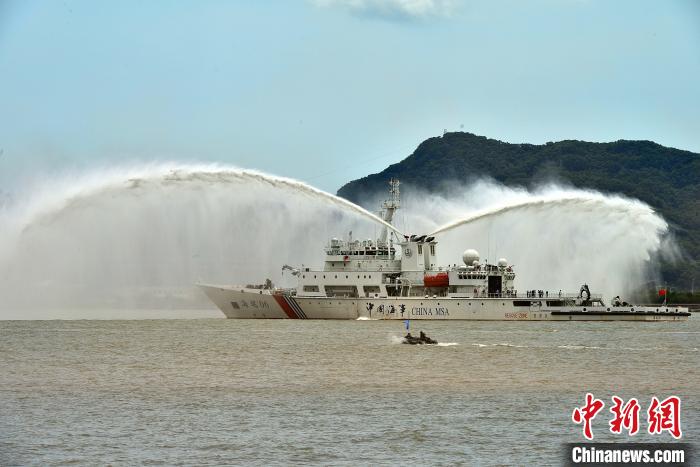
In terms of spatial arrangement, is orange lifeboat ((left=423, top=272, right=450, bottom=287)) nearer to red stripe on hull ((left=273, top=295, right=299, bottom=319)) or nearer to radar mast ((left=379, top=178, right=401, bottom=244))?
radar mast ((left=379, top=178, right=401, bottom=244))

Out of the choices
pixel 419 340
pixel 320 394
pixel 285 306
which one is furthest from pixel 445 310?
pixel 320 394

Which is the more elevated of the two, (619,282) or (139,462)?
(619,282)

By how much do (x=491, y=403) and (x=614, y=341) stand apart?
3117cm

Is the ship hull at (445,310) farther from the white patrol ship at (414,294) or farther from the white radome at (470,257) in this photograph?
the white radome at (470,257)

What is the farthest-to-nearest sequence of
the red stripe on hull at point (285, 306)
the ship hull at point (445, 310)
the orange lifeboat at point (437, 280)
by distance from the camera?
the red stripe on hull at point (285, 306), the orange lifeboat at point (437, 280), the ship hull at point (445, 310)

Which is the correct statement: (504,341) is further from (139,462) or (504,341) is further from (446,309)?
(139,462)

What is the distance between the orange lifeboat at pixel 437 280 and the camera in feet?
288

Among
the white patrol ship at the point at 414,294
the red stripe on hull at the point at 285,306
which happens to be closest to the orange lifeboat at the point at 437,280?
the white patrol ship at the point at 414,294

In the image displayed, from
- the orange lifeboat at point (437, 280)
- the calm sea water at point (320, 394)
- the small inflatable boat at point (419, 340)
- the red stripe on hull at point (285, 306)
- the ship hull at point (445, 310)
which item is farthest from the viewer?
the red stripe on hull at point (285, 306)

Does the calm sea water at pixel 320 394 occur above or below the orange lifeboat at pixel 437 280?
below

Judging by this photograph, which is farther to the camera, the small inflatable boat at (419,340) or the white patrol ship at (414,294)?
the white patrol ship at (414,294)

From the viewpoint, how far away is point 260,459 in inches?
1129

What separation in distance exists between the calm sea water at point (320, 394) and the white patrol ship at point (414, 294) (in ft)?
49.6

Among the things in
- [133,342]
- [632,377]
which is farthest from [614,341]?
[133,342]
